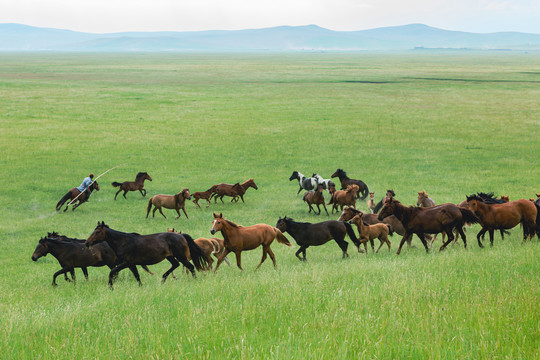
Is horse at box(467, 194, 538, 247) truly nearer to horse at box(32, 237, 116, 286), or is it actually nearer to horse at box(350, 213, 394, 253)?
horse at box(350, 213, 394, 253)

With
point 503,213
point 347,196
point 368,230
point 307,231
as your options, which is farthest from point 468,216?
point 347,196

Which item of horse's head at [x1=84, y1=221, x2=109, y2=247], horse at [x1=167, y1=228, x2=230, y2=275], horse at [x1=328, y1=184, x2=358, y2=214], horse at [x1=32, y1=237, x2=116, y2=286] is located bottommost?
horse at [x1=328, y1=184, x2=358, y2=214]

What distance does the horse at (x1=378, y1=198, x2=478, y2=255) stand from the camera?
13070mm

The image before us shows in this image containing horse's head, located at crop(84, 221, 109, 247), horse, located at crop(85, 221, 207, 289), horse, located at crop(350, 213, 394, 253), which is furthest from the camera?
horse, located at crop(350, 213, 394, 253)

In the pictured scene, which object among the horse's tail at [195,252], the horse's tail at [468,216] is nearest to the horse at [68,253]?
the horse's tail at [195,252]

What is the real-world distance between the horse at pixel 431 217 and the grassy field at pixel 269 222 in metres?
0.78

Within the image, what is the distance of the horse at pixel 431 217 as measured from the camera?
13.1m

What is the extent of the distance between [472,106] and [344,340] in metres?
55.3

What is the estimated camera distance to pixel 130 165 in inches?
1192

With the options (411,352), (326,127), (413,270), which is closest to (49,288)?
(413,270)

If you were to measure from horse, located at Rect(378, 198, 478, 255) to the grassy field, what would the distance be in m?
0.78

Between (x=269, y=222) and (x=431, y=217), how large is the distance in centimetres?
736

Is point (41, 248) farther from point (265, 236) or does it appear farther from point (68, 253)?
point (265, 236)

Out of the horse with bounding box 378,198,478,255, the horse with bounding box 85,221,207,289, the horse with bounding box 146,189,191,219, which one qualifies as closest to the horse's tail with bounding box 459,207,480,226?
the horse with bounding box 378,198,478,255
